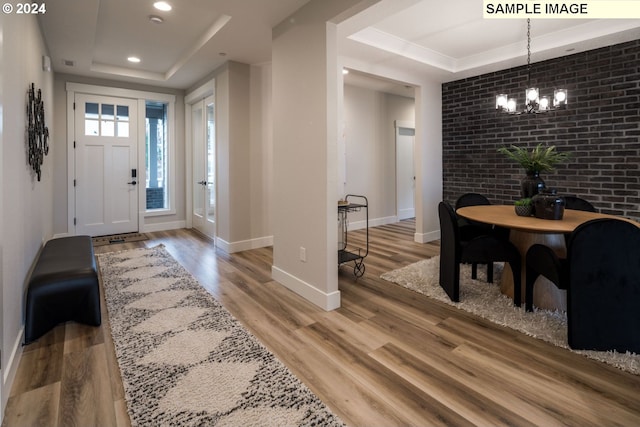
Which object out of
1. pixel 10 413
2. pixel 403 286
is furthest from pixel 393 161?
pixel 10 413

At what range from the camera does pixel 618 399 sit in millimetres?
1651

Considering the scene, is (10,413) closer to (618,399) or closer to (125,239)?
(618,399)

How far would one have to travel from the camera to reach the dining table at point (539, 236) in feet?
8.07

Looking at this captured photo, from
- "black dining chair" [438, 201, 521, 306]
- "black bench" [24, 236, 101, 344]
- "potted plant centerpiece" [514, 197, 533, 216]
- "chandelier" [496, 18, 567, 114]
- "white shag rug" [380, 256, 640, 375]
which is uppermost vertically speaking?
"chandelier" [496, 18, 567, 114]

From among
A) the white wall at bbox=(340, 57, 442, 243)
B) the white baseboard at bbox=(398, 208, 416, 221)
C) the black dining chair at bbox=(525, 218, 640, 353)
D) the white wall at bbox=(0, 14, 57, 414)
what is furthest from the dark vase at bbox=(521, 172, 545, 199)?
the white baseboard at bbox=(398, 208, 416, 221)

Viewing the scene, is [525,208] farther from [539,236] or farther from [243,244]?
[243,244]

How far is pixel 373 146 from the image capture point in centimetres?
653

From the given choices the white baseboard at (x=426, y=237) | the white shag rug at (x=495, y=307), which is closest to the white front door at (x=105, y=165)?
the white shag rug at (x=495, y=307)

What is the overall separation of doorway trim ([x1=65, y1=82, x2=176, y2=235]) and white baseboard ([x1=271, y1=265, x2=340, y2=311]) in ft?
11.9

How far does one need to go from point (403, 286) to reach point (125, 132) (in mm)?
5201

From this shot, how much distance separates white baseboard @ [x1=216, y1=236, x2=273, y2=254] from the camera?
4.60 meters

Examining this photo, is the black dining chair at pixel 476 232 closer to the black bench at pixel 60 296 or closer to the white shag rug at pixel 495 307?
the white shag rug at pixel 495 307

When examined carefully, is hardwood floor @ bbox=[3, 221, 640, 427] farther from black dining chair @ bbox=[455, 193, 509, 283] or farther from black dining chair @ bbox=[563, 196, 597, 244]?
black dining chair @ bbox=[563, 196, 597, 244]

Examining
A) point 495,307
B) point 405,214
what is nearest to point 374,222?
point 405,214
